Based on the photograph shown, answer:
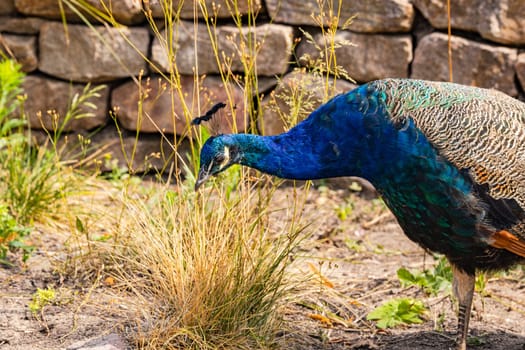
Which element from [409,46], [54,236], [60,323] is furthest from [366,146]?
[409,46]

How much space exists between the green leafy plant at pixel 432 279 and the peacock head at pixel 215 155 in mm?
1081

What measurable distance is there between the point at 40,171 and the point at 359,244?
64.5 inches

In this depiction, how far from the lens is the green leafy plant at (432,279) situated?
360 cm

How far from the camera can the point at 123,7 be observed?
4758mm

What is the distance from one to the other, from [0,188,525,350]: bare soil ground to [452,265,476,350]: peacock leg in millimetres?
151

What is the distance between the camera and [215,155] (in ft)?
9.52

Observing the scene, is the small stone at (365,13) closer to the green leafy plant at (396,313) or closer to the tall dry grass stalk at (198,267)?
the tall dry grass stalk at (198,267)

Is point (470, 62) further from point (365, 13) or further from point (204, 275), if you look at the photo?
point (204, 275)

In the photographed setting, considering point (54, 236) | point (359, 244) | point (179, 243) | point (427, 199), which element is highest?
point (427, 199)

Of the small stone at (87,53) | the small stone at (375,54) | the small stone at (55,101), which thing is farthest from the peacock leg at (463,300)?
the small stone at (55,101)

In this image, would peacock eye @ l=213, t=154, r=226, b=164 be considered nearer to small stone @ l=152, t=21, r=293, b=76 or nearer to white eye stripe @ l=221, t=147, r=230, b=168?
white eye stripe @ l=221, t=147, r=230, b=168

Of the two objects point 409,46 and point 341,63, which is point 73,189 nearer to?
point 341,63

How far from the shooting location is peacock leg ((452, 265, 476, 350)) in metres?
3.14

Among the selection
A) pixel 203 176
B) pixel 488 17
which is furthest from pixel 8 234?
pixel 488 17
